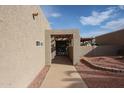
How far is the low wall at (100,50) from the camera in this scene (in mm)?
25766

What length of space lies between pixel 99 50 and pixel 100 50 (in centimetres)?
16

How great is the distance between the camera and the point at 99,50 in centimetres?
2622

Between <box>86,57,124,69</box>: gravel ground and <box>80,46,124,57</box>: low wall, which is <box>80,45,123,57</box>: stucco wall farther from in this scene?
<box>86,57,124,69</box>: gravel ground

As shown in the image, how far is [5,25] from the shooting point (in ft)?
17.0

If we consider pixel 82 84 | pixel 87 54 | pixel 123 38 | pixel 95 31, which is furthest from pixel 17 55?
pixel 95 31

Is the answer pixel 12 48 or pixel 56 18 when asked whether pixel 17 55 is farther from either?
pixel 56 18

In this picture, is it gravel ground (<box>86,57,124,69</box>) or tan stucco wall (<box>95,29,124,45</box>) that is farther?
tan stucco wall (<box>95,29,124,45</box>)

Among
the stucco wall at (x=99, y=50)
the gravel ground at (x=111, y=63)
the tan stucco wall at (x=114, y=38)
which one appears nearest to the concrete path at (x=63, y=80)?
the gravel ground at (x=111, y=63)

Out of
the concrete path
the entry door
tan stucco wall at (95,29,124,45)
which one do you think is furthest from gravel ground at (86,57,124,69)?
the entry door

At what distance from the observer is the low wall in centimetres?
2577

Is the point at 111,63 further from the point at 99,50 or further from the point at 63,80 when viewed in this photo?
the point at 99,50

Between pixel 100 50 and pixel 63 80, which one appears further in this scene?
pixel 100 50

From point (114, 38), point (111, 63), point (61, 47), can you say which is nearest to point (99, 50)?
point (114, 38)
